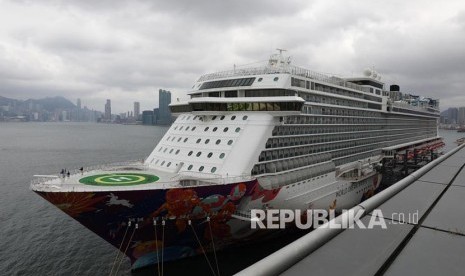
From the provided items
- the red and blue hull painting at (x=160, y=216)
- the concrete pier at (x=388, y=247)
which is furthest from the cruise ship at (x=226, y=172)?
the concrete pier at (x=388, y=247)

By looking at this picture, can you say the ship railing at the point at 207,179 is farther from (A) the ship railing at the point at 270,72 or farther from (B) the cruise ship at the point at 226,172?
(A) the ship railing at the point at 270,72

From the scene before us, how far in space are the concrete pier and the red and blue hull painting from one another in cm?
1146

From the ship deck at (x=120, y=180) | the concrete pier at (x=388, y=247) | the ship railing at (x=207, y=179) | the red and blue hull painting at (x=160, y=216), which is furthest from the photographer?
the ship railing at (x=207, y=179)

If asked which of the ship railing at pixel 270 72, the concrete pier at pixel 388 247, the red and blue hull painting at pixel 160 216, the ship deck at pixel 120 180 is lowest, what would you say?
the red and blue hull painting at pixel 160 216

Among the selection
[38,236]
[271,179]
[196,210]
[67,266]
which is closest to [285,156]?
[271,179]

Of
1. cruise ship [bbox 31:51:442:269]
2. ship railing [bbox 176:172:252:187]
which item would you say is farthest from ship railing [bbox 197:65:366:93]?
ship railing [bbox 176:172:252:187]

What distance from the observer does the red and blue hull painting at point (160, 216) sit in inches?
662

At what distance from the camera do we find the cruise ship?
695 inches

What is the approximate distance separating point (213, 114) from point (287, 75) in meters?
Answer: 6.57

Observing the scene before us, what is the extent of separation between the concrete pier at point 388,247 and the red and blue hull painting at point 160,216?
1146 cm

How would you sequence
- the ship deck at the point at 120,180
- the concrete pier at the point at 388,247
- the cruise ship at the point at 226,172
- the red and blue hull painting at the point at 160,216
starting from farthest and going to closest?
1. the cruise ship at the point at 226,172
2. the ship deck at the point at 120,180
3. the red and blue hull painting at the point at 160,216
4. the concrete pier at the point at 388,247

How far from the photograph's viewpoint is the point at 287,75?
83.5ft

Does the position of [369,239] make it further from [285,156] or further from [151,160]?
[151,160]

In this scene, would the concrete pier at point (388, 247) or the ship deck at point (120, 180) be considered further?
the ship deck at point (120, 180)
